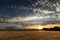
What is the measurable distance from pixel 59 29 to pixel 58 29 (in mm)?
1078

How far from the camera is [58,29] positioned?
68500mm

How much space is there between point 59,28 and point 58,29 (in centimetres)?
210

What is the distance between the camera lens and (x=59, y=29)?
67438mm

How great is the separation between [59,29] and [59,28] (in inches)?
42.2

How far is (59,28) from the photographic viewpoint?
6644 centimetres
